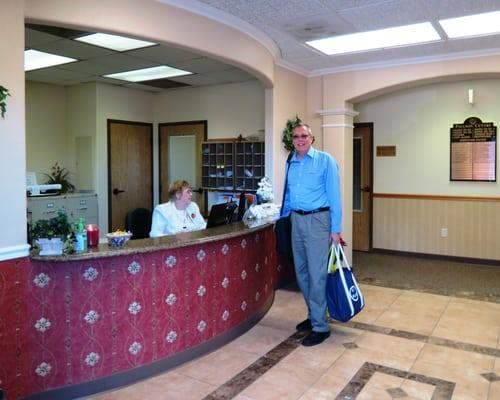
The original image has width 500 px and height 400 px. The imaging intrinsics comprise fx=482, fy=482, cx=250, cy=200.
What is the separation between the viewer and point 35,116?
6449mm

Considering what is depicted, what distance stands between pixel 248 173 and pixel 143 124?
6.68 feet

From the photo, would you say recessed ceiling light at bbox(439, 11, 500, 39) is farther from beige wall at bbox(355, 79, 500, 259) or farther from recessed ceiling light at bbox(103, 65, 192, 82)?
recessed ceiling light at bbox(103, 65, 192, 82)

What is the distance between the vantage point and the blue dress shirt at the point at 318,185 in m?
3.52

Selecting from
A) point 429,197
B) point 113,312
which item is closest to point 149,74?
point 113,312

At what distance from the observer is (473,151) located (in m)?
6.23

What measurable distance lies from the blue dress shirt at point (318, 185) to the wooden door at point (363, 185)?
11.8 ft

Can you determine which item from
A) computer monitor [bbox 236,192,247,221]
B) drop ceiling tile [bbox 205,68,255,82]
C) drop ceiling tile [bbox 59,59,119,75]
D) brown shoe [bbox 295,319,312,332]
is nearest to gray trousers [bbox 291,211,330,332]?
brown shoe [bbox 295,319,312,332]

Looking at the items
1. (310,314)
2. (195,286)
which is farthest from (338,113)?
(195,286)

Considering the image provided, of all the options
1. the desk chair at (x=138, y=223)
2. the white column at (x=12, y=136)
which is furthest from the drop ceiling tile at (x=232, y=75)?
the white column at (x=12, y=136)

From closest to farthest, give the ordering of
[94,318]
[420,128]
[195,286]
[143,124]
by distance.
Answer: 1. [94,318]
2. [195,286]
3. [420,128]
4. [143,124]

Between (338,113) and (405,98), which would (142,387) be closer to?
(338,113)

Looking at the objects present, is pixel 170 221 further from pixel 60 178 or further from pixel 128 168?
pixel 60 178

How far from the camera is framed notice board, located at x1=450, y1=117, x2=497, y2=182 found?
20.1 feet

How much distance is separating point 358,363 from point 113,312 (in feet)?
5.46
